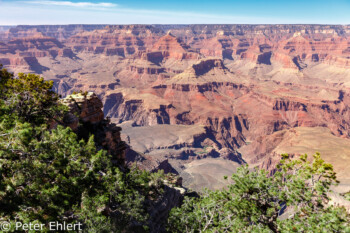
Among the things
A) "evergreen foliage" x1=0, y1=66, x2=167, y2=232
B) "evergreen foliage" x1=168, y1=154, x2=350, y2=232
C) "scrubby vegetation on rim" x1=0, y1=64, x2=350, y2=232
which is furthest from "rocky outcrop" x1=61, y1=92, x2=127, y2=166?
"evergreen foliage" x1=168, y1=154, x2=350, y2=232

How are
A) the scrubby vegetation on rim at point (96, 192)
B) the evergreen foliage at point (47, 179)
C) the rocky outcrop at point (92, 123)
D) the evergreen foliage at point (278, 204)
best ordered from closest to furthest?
the evergreen foliage at point (47, 179) → the scrubby vegetation on rim at point (96, 192) → the evergreen foliage at point (278, 204) → the rocky outcrop at point (92, 123)

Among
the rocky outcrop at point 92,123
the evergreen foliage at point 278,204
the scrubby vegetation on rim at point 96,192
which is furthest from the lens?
the rocky outcrop at point 92,123

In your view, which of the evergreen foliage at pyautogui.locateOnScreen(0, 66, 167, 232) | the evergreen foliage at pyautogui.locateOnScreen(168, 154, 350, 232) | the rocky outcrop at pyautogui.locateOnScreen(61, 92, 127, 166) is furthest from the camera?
the rocky outcrop at pyautogui.locateOnScreen(61, 92, 127, 166)

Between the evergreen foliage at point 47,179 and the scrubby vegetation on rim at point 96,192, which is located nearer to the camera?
the evergreen foliage at point 47,179

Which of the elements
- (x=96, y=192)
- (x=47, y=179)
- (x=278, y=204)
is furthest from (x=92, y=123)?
(x=278, y=204)

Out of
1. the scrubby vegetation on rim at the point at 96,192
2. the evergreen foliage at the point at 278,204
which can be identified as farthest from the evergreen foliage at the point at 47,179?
the evergreen foliage at the point at 278,204

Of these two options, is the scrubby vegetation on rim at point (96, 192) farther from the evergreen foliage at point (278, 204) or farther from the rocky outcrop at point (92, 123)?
the rocky outcrop at point (92, 123)

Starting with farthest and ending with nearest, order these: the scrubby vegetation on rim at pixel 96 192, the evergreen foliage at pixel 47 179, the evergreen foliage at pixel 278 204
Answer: the evergreen foliage at pixel 278 204
the scrubby vegetation on rim at pixel 96 192
the evergreen foliage at pixel 47 179

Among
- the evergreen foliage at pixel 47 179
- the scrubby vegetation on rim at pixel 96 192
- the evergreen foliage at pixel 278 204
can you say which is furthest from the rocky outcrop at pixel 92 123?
the evergreen foliage at pixel 278 204

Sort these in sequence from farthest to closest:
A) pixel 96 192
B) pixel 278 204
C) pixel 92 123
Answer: pixel 92 123, pixel 96 192, pixel 278 204

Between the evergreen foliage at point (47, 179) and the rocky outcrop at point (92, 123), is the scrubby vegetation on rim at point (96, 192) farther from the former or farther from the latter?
the rocky outcrop at point (92, 123)

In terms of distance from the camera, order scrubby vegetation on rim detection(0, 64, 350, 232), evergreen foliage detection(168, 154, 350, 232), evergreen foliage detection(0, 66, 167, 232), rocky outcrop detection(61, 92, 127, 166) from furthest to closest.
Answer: rocky outcrop detection(61, 92, 127, 166)
evergreen foliage detection(168, 154, 350, 232)
scrubby vegetation on rim detection(0, 64, 350, 232)
evergreen foliage detection(0, 66, 167, 232)

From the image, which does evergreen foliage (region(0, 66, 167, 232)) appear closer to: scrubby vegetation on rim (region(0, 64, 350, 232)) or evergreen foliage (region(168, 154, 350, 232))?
scrubby vegetation on rim (region(0, 64, 350, 232))

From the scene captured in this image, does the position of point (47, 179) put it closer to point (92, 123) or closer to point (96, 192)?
point (96, 192)
